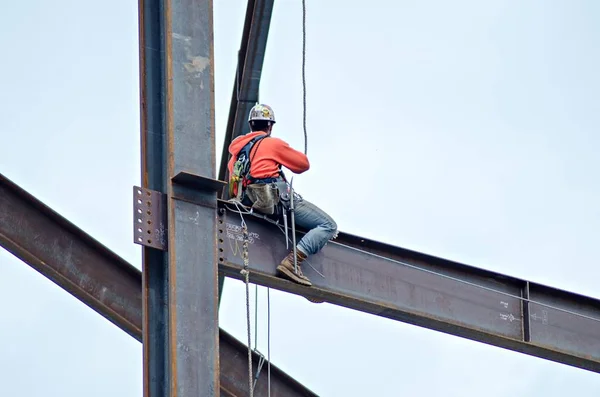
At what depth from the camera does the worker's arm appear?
45.3 ft

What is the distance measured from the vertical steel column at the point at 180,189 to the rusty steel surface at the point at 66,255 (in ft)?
4.59

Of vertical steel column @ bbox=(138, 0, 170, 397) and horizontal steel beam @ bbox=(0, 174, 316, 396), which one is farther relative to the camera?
horizontal steel beam @ bbox=(0, 174, 316, 396)

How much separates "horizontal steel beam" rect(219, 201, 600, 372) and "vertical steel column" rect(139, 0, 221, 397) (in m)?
0.49

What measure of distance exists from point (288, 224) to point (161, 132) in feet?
5.15

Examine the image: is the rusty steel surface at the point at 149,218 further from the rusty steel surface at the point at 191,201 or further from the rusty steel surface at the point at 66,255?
the rusty steel surface at the point at 66,255

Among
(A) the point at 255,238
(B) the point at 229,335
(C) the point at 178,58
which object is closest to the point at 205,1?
(C) the point at 178,58

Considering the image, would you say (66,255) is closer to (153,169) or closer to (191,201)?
(153,169)

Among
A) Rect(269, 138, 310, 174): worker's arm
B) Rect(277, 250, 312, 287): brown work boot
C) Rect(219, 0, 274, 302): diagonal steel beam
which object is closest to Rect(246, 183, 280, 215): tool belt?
Rect(269, 138, 310, 174): worker's arm

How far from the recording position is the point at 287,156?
45.3 ft

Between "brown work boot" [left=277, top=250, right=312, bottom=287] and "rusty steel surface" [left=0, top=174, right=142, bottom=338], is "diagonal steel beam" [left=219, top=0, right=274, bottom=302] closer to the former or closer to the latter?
"rusty steel surface" [left=0, top=174, right=142, bottom=338]

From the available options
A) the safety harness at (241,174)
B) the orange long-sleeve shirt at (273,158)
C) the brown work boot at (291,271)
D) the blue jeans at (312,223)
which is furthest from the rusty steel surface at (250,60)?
the brown work boot at (291,271)

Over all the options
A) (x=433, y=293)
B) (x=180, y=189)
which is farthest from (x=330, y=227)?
(x=180, y=189)

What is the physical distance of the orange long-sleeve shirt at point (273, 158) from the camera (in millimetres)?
13766

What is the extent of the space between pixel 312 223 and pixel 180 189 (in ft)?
5.27
